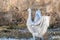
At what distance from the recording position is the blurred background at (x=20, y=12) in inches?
238

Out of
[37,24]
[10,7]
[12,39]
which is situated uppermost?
[10,7]

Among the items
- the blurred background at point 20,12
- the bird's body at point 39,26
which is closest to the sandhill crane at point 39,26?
the bird's body at point 39,26

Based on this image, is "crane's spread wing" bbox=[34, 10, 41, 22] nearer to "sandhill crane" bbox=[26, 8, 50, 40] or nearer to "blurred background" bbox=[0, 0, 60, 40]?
"sandhill crane" bbox=[26, 8, 50, 40]

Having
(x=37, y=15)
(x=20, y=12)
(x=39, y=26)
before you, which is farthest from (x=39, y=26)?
(x=20, y=12)

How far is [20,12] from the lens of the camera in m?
6.13

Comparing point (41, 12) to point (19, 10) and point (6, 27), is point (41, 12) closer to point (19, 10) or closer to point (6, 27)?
point (19, 10)

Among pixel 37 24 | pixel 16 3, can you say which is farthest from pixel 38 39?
pixel 16 3

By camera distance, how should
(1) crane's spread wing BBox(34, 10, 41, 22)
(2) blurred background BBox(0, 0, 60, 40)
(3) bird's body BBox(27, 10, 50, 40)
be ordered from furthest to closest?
1. (2) blurred background BBox(0, 0, 60, 40)
2. (1) crane's spread wing BBox(34, 10, 41, 22)
3. (3) bird's body BBox(27, 10, 50, 40)

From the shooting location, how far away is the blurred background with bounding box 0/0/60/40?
238 inches

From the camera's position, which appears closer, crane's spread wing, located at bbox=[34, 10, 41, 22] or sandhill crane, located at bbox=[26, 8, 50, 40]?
sandhill crane, located at bbox=[26, 8, 50, 40]

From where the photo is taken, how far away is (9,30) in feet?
19.7

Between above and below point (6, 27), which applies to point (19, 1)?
above

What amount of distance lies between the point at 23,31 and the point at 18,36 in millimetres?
213

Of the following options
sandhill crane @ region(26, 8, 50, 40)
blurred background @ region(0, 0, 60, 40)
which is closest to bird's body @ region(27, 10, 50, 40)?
sandhill crane @ region(26, 8, 50, 40)
